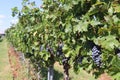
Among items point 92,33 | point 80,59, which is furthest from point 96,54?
point 80,59

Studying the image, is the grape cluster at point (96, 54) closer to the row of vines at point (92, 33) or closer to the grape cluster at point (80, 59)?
the row of vines at point (92, 33)

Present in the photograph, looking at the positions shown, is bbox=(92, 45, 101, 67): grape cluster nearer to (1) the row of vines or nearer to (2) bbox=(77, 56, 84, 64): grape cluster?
(1) the row of vines

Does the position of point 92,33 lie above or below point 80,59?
above

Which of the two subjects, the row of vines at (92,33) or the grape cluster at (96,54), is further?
the grape cluster at (96,54)

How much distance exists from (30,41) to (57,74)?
8159 millimetres

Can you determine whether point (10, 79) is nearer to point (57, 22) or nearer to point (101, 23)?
point (57, 22)

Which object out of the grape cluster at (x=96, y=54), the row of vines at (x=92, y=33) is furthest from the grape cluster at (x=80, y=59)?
the grape cluster at (x=96, y=54)

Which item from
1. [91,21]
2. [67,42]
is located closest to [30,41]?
[67,42]

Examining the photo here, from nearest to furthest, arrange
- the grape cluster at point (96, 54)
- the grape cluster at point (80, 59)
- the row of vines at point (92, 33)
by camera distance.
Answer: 1. the row of vines at point (92, 33)
2. the grape cluster at point (96, 54)
3. the grape cluster at point (80, 59)

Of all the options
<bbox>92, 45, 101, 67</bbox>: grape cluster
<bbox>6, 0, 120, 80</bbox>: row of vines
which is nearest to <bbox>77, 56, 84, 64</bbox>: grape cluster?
<bbox>6, 0, 120, 80</bbox>: row of vines

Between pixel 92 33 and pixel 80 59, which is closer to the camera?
pixel 92 33

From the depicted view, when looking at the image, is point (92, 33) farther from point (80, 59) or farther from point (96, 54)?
point (80, 59)


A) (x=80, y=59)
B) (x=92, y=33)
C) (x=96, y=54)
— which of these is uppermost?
(x=92, y=33)

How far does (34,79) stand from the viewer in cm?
1523
